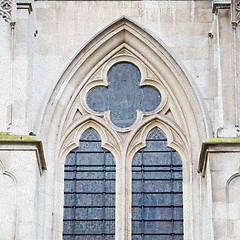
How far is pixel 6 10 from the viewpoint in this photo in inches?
820

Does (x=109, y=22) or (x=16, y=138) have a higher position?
(x=109, y=22)

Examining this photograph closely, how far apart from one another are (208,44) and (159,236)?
11.9 ft

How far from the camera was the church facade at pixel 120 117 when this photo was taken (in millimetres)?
19719

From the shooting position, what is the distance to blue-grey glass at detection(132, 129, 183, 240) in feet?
67.4

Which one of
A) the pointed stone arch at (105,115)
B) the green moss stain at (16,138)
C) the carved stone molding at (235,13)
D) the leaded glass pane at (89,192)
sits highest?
the carved stone molding at (235,13)

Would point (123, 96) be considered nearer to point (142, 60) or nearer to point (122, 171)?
point (142, 60)

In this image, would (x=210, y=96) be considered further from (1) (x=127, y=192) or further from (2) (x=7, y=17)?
(2) (x=7, y=17)

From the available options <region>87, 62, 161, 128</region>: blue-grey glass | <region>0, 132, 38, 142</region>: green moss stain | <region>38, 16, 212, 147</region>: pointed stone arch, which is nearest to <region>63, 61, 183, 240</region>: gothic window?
<region>87, 62, 161, 128</region>: blue-grey glass

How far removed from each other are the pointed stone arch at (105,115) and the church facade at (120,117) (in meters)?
0.02

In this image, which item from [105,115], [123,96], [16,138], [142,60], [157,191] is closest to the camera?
[16,138]

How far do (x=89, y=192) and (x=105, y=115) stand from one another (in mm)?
1479

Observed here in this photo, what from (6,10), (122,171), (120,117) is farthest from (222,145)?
(6,10)

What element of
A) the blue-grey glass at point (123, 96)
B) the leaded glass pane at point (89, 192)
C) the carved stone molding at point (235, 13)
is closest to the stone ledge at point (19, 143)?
the leaded glass pane at point (89, 192)

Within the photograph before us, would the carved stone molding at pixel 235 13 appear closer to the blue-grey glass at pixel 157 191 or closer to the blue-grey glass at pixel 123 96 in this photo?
the blue-grey glass at pixel 123 96
